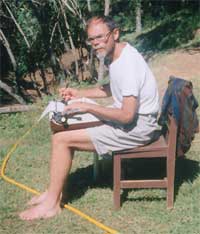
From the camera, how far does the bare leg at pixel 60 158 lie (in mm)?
4316

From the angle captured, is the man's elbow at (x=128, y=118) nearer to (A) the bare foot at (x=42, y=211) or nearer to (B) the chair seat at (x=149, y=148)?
(B) the chair seat at (x=149, y=148)

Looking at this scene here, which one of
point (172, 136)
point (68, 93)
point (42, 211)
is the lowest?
point (42, 211)

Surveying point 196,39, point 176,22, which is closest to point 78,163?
point 196,39

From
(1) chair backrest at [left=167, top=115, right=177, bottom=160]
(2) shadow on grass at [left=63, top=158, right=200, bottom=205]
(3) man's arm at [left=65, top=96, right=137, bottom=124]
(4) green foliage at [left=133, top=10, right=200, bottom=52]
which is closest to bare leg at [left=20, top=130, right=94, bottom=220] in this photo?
(3) man's arm at [left=65, top=96, right=137, bottom=124]

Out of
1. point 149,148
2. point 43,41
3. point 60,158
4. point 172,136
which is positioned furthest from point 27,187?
point 43,41

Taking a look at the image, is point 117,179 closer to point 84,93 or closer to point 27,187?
point 84,93

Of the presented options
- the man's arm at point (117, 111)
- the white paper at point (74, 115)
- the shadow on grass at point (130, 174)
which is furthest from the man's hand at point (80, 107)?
the shadow on grass at point (130, 174)

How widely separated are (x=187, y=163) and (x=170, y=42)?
28.1ft

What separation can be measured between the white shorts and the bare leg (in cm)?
8

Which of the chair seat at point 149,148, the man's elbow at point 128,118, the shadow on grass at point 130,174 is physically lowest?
the shadow on grass at point 130,174

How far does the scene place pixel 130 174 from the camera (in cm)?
525

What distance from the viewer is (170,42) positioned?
533 inches

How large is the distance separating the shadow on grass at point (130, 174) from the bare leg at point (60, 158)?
36cm

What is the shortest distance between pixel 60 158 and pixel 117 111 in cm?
62
